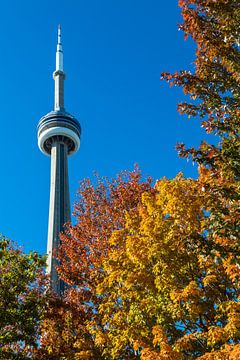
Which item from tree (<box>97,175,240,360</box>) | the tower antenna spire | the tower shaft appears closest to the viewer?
tree (<box>97,175,240,360</box>)

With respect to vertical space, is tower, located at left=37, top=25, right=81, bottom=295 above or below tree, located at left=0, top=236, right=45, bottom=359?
above

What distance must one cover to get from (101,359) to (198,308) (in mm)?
5445

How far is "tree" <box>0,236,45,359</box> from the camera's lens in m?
16.2

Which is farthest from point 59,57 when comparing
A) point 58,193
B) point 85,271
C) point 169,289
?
point 169,289

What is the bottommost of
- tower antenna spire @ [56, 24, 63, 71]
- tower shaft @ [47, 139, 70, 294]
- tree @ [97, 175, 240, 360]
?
tree @ [97, 175, 240, 360]

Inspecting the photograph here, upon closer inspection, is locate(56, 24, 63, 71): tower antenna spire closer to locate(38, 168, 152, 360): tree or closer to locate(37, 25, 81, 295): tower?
locate(37, 25, 81, 295): tower

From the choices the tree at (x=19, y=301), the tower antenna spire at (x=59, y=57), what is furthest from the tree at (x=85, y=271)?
the tower antenna spire at (x=59, y=57)

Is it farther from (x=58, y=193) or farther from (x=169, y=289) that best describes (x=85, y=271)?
(x=58, y=193)

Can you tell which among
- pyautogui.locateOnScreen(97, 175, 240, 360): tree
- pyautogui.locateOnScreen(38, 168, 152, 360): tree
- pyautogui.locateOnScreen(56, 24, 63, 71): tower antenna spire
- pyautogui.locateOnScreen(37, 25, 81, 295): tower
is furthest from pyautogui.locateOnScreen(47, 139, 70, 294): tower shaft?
pyautogui.locateOnScreen(97, 175, 240, 360): tree

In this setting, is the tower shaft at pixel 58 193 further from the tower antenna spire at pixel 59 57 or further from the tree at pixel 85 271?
the tree at pixel 85 271

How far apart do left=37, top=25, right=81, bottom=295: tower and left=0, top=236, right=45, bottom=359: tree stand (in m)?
67.5

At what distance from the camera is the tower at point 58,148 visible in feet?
292

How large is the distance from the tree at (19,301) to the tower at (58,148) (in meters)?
67.5

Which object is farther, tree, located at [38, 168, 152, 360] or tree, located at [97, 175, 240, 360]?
tree, located at [38, 168, 152, 360]
